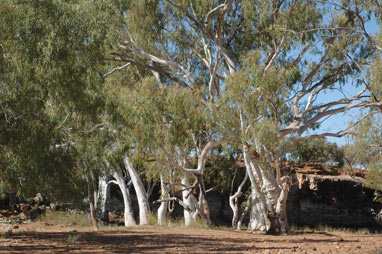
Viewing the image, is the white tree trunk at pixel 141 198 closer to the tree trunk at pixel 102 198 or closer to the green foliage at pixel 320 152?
the tree trunk at pixel 102 198

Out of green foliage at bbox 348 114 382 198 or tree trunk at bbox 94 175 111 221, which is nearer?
green foliage at bbox 348 114 382 198

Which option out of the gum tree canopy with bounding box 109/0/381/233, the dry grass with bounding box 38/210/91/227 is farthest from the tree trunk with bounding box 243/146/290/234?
the dry grass with bounding box 38/210/91/227

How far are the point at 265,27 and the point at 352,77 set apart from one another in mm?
3164

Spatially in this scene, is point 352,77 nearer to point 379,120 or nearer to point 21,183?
point 379,120

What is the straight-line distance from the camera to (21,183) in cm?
704

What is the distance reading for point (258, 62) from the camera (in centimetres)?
1363

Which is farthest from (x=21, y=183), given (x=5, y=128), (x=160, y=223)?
(x=160, y=223)

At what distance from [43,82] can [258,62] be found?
26.3 ft

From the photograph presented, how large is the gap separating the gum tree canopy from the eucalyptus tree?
18.2 ft

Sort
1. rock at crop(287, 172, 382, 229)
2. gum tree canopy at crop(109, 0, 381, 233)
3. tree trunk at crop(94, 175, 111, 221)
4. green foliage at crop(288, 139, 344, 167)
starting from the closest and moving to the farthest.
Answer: gum tree canopy at crop(109, 0, 381, 233) < tree trunk at crop(94, 175, 111, 221) < rock at crop(287, 172, 382, 229) < green foliage at crop(288, 139, 344, 167)

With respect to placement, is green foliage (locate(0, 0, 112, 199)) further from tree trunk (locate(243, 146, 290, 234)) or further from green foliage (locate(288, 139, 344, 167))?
green foliage (locate(288, 139, 344, 167))

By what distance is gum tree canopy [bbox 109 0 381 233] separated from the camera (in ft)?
40.9

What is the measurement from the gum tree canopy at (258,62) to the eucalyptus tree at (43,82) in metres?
5.55

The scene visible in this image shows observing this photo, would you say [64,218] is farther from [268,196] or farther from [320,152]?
[320,152]
